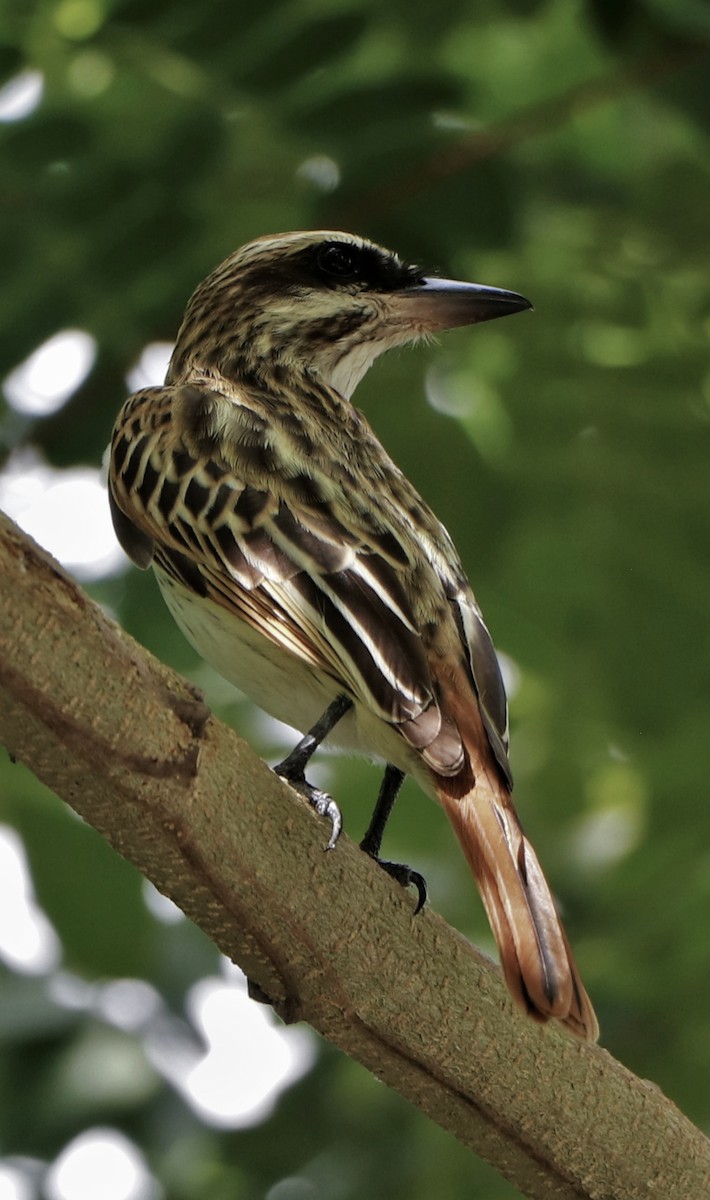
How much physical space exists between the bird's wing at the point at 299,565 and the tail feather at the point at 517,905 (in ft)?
0.31

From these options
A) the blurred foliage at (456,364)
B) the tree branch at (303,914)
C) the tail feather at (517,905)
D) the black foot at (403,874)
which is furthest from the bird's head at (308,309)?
the tree branch at (303,914)

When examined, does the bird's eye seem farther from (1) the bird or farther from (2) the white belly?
(2) the white belly

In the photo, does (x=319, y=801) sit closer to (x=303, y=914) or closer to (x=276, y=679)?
(x=303, y=914)

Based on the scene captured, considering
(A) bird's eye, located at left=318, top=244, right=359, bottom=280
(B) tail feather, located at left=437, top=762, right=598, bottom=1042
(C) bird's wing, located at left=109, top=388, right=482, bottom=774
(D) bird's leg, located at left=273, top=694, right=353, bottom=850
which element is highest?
(A) bird's eye, located at left=318, top=244, right=359, bottom=280

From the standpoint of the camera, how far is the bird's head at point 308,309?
4477 mm

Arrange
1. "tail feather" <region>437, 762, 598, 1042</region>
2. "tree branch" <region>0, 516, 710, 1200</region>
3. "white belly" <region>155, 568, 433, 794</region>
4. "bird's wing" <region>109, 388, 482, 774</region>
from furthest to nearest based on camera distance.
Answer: "white belly" <region>155, 568, 433, 794</region> → "bird's wing" <region>109, 388, 482, 774</region> → "tail feather" <region>437, 762, 598, 1042</region> → "tree branch" <region>0, 516, 710, 1200</region>

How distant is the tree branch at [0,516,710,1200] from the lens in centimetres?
241

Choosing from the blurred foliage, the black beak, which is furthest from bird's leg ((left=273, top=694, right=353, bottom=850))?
the blurred foliage

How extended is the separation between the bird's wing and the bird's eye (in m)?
0.81

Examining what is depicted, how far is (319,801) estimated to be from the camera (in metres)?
2.87

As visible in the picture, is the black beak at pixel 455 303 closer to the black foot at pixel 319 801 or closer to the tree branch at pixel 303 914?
the black foot at pixel 319 801

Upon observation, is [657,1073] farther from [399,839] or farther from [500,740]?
[500,740]

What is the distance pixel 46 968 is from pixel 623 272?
2.60 meters

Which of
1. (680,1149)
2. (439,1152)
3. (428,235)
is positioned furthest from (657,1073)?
(428,235)
